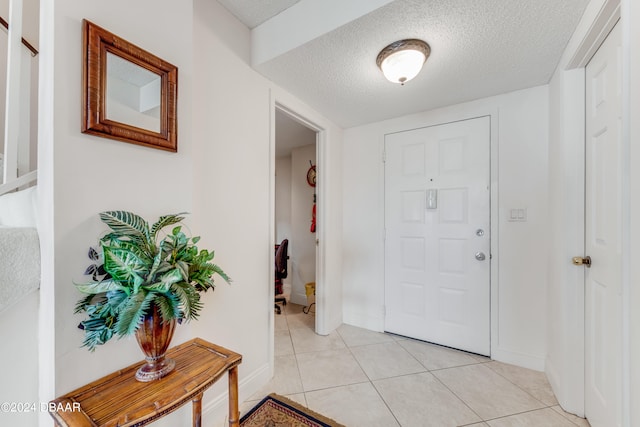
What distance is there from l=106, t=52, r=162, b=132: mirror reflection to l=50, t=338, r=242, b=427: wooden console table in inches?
36.3

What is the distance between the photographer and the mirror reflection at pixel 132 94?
2.92ft

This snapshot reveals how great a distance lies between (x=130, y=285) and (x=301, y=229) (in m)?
2.84

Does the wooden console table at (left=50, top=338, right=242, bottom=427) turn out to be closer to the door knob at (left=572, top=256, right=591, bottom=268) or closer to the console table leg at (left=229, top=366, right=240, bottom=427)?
the console table leg at (left=229, top=366, right=240, bottom=427)

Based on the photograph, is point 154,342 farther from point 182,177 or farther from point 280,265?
point 280,265

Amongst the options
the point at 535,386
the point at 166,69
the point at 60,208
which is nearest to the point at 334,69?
the point at 166,69

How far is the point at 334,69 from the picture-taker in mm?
1692

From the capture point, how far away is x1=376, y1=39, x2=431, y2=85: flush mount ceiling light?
1404 millimetres

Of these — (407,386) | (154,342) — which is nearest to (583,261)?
(407,386)

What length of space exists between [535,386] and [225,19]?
314 cm

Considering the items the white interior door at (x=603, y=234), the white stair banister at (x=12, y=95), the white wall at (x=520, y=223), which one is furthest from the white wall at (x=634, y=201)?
the white stair banister at (x=12, y=95)

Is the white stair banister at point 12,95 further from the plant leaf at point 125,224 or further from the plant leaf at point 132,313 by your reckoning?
the plant leaf at point 132,313

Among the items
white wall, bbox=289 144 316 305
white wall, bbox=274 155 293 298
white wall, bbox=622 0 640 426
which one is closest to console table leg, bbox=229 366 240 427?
white wall, bbox=622 0 640 426

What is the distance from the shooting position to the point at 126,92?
93cm

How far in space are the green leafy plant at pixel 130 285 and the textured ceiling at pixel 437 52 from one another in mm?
1361
